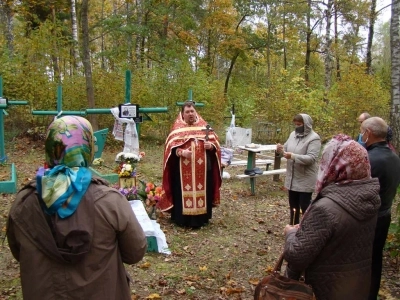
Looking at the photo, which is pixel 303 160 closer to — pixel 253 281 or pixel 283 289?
pixel 253 281

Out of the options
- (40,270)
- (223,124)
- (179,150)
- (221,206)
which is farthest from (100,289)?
(223,124)

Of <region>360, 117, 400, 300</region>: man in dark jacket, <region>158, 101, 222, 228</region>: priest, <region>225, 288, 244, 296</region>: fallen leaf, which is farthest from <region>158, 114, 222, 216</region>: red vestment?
<region>360, 117, 400, 300</region>: man in dark jacket

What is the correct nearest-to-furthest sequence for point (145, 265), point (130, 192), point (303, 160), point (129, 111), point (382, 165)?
point (382, 165)
point (145, 265)
point (303, 160)
point (130, 192)
point (129, 111)

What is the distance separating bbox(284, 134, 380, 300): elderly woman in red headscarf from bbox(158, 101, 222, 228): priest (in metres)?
3.43

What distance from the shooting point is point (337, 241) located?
221 cm

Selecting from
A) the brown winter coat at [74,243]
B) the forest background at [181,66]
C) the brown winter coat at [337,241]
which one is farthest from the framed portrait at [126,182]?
the forest background at [181,66]

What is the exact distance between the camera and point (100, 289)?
189 centimetres

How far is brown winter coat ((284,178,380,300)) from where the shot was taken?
219 centimetres

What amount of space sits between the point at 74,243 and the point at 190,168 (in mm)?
3999

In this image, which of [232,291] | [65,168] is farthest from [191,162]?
[65,168]

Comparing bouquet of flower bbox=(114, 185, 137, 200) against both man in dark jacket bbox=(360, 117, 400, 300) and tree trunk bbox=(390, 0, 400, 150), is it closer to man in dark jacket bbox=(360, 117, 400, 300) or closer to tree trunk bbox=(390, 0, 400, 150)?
man in dark jacket bbox=(360, 117, 400, 300)

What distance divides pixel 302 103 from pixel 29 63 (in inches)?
349

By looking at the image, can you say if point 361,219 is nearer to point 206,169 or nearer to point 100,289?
point 100,289

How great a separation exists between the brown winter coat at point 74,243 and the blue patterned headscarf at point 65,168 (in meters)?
0.05
